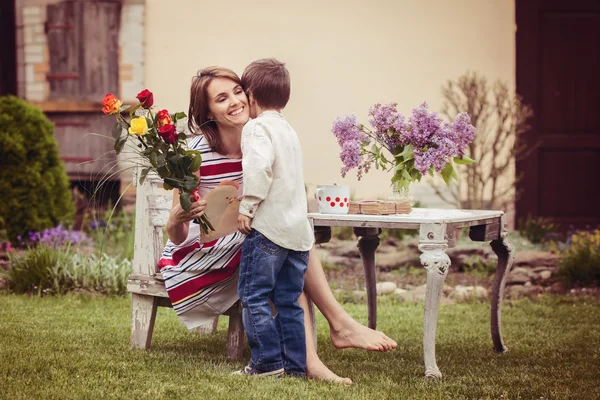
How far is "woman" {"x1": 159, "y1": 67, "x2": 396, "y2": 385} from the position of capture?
13.6 ft

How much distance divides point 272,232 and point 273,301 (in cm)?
33

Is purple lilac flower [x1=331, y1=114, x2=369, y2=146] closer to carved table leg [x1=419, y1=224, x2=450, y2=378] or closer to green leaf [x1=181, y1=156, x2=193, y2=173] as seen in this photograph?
carved table leg [x1=419, y1=224, x2=450, y2=378]

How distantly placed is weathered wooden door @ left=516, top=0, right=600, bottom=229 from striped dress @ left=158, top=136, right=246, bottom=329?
540cm

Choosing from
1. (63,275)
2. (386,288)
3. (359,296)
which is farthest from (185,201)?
(386,288)

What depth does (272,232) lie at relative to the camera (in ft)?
12.5

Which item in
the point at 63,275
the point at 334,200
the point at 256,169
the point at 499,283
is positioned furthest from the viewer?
the point at 63,275

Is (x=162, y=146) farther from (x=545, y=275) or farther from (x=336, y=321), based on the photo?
(x=545, y=275)

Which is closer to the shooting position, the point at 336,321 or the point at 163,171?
the point at 163,171

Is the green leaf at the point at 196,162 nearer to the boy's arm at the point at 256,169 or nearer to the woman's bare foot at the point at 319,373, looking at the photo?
the boy's arm at the point at 256,169

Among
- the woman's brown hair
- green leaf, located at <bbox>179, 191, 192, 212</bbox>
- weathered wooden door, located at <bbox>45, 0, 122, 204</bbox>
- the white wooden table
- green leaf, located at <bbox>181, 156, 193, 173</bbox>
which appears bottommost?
the white wooden table

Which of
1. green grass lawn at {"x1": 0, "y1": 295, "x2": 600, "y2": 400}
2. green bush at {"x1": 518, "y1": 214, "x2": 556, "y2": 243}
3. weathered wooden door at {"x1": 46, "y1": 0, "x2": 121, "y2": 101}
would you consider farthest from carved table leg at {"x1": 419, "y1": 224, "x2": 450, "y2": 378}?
weathered wooden door at {"x1": 46, "y1": 0, "x2": 121, "y2": 101}

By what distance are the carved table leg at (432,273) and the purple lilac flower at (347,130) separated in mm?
730

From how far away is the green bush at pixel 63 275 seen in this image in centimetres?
629

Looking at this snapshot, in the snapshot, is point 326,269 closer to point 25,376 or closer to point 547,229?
point 547,229
